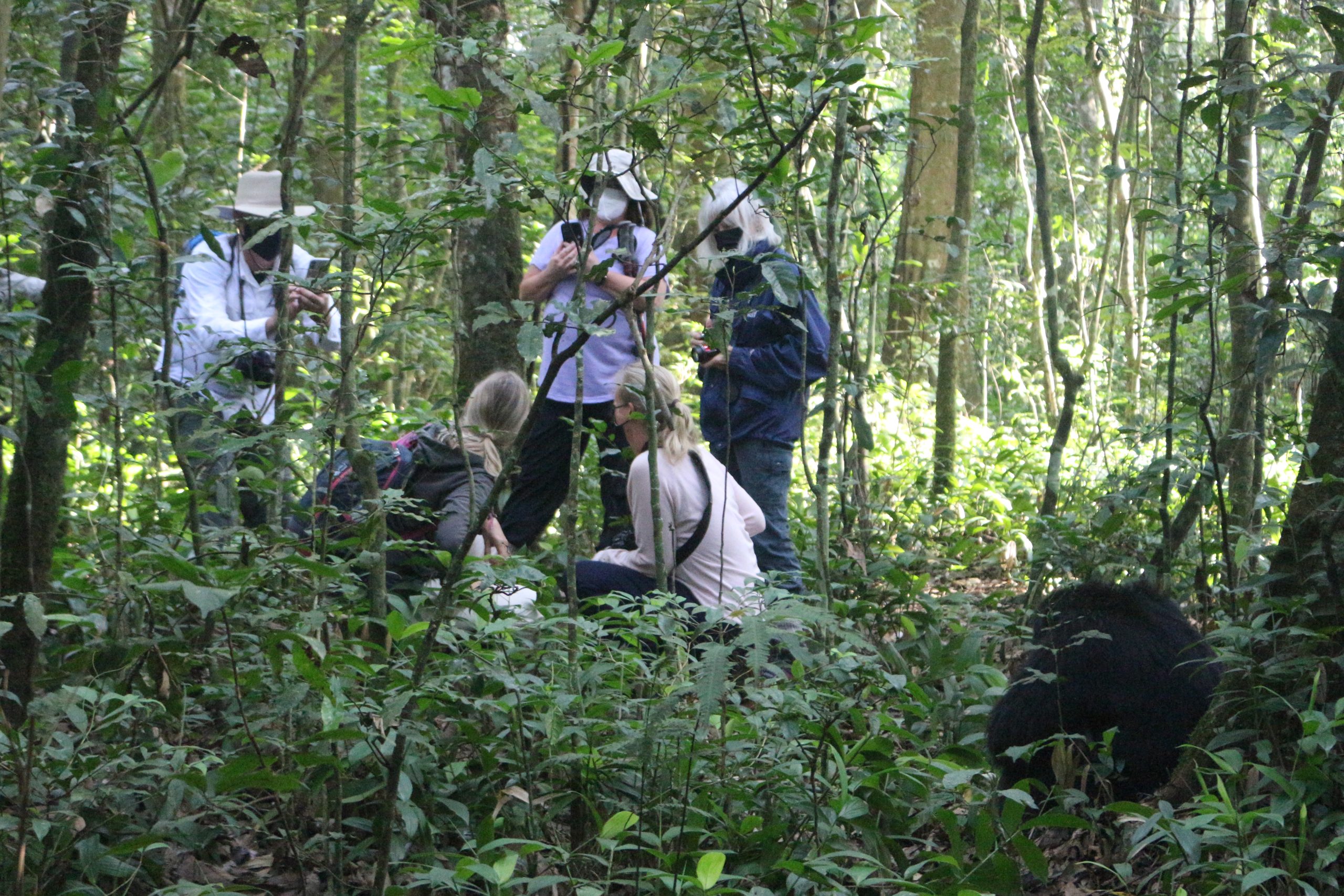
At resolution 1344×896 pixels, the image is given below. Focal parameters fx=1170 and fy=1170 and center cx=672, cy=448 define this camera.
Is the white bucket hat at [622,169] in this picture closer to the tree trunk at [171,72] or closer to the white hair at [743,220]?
the white hair at [743,220]

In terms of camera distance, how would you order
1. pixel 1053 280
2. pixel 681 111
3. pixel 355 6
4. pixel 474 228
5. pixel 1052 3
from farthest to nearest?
pixel 1052 3 → pixel 474 228 → pixel 1053 280 → pixel 355 6 → pixel 681 111

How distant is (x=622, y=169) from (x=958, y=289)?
3.80 meters

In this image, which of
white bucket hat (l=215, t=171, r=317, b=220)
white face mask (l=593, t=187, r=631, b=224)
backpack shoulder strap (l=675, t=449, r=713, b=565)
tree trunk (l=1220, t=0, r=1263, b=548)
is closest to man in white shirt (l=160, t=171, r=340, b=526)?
white bucket hat (l=215, t=171, r=317, b=220)

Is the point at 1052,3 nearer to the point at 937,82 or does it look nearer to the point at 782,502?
the point at 782,502

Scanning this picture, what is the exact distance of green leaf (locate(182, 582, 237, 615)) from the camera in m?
2.38

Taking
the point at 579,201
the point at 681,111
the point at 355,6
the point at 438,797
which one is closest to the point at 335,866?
the point at 438,797

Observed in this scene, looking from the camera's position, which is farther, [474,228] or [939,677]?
[474,228]

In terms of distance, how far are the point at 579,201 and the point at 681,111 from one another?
1.33 feet

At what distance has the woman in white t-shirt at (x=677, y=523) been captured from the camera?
4258 mm

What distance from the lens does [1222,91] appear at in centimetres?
354

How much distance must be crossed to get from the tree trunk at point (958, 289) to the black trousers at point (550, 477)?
8.24 feet

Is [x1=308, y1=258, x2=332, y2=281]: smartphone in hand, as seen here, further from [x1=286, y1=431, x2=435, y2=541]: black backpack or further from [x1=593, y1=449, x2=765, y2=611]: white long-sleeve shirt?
[x1=593, y1=449, x2=765, y2=611]: white long-sleeve shirt

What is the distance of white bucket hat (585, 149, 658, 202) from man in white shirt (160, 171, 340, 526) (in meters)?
0.96

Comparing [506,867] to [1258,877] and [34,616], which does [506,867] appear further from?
[1258,877]
